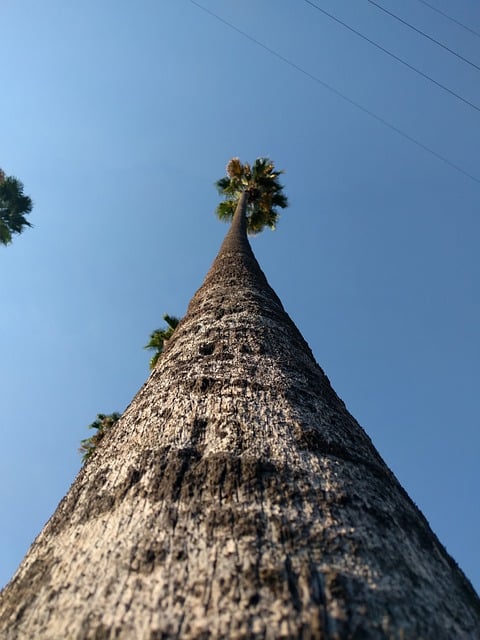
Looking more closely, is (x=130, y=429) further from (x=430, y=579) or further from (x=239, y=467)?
(x=430, y=579)

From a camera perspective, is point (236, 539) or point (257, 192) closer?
point (236, 539)

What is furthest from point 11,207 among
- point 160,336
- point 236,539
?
point 236,539

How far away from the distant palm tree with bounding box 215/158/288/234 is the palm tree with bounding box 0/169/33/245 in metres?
8.01

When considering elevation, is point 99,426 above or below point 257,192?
below

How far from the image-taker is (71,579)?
2.06 metres

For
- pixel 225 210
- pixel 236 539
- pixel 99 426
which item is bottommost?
pixel 236 539

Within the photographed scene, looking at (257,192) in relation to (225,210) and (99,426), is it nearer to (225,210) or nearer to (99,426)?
(225,210)

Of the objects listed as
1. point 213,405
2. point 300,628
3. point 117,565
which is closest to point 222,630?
point 300,628

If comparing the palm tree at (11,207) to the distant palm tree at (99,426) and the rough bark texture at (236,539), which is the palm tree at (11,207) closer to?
the distant palm tree at (99,426)

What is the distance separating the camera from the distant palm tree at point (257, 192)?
1977 cm

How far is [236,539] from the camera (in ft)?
6.89

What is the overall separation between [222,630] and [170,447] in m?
1.30

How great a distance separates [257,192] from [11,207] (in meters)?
9.91

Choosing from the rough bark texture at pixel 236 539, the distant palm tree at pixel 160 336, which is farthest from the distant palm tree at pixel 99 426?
the rough bark texture at pixel 236 539
